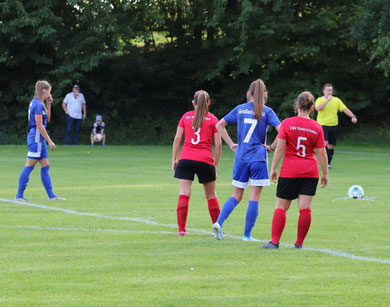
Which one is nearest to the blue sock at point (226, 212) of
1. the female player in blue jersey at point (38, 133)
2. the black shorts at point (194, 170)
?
the black shorts at point (194, 170)

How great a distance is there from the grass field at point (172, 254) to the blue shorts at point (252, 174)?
0.71 meters

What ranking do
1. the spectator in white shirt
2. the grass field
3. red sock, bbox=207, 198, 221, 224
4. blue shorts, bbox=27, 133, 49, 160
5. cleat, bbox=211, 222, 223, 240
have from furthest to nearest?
the spectator in white shirt, blue shorts, bbox=27, 133, 49, 160, red sock, bbox=207, 198, 221, 224, cleat, bbox=211, 222, 223, 240, the grass field

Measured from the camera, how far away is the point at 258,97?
31.4 ft

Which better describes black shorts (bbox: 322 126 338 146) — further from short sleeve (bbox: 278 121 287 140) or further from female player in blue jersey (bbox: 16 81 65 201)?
short sleeve (bbox: 278 121 287 140)

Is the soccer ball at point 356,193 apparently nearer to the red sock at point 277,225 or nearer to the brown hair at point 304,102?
the red sock at point 277,225

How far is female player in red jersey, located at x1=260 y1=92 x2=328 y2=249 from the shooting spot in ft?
29.3

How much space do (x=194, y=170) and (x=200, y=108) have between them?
0.76 meters

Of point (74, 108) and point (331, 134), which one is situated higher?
point (331, 134)

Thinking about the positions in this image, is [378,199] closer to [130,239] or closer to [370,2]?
[130,239]

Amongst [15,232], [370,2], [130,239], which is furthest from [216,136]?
[370,2]

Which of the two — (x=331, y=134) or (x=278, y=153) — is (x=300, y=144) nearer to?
(x=278, y=153)

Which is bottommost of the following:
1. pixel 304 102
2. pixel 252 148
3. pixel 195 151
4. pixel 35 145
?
pixel 35 145

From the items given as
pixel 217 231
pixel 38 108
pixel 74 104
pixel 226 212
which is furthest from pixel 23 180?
pixel 74 104

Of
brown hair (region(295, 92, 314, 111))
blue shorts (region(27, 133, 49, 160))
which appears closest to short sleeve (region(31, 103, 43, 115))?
blue shorts (region(27, 133, 49, 160))
